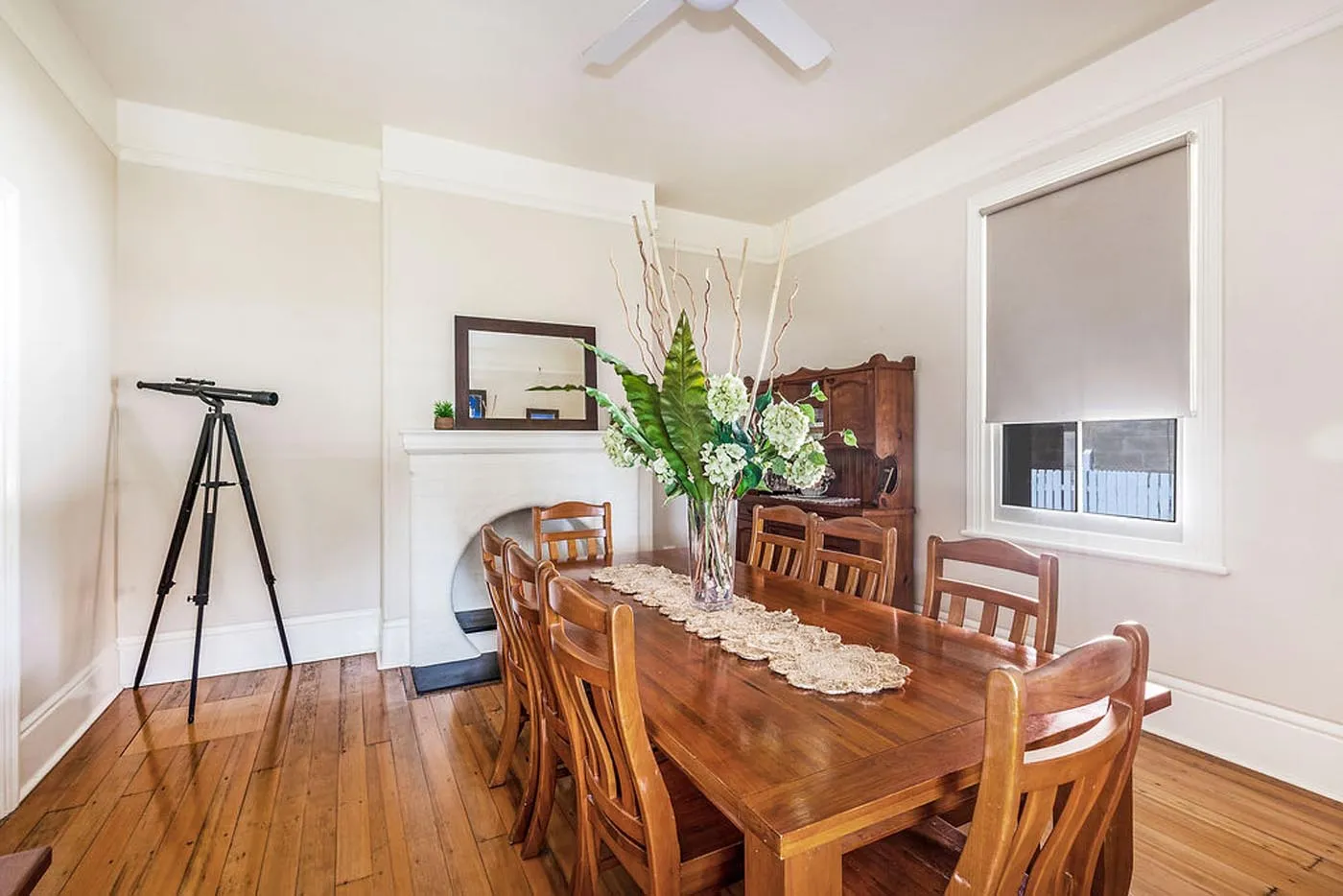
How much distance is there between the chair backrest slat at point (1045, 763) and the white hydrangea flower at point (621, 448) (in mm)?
1255

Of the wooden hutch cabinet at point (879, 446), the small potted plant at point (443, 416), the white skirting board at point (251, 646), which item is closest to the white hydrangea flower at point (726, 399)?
the wooden hutch cabinet at point (879, 446)

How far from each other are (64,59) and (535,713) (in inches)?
125

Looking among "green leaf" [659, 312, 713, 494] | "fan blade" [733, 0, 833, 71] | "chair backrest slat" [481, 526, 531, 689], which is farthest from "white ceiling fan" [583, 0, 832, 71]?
"chair backrest slat" [481, 526, 531, 689]

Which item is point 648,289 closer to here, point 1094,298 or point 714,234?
point 1094,298

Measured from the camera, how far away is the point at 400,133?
340 cm

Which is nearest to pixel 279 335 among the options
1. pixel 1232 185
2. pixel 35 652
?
pixel 35 652

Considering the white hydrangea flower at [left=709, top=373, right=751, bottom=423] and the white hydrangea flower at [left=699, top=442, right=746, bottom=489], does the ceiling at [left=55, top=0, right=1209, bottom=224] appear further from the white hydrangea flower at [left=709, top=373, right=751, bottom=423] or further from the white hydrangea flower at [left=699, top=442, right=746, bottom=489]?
the white hydrangea flower at [left=699, top=442, right=746, bottom=489]

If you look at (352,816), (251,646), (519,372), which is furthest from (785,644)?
(251,646)

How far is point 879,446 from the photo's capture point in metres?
3.59

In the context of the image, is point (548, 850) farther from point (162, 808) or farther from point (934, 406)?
point (934, 406)

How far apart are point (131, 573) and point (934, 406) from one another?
437 centimetres

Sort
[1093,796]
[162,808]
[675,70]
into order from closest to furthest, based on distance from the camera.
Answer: [1093,796]
[162,808]
[675,70]

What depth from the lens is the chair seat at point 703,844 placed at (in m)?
1.21

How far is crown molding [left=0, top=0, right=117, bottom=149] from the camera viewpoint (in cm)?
220
